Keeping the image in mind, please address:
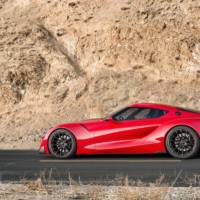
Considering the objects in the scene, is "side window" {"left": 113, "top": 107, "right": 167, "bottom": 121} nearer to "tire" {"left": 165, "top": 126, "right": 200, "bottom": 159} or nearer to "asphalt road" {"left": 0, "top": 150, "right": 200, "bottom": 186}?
"tire" {"left": 165, "top": 126, "right": 200, "bottom": 159}

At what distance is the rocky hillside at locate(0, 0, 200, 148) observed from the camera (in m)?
25.4

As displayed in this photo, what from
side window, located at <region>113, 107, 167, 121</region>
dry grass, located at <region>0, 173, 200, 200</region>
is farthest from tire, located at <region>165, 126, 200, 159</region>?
dry grass, located at <region>0, 173, 200, 200</region>

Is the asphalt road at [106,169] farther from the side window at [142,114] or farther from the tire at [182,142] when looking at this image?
the side window at [142,114]

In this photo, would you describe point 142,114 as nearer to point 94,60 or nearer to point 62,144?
point 62,144

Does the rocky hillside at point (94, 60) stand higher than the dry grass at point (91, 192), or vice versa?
the rocky hillside at point (94, 60)

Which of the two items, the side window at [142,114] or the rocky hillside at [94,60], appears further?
the rocky hillside at [94,60]

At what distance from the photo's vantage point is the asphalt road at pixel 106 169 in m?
10.1

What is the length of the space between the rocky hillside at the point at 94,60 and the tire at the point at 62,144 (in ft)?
31.0

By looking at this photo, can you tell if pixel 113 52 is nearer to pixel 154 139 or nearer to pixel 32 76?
pixel 32 76

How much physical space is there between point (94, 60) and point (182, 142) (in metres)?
15.1

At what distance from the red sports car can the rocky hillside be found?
9.60m

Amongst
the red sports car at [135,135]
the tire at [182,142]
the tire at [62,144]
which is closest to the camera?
the tire at [182,142]

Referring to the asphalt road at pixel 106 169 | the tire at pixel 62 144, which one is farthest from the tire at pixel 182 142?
the tire at pixel 62 144

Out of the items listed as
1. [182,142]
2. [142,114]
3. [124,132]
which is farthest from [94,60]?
[182,142]
